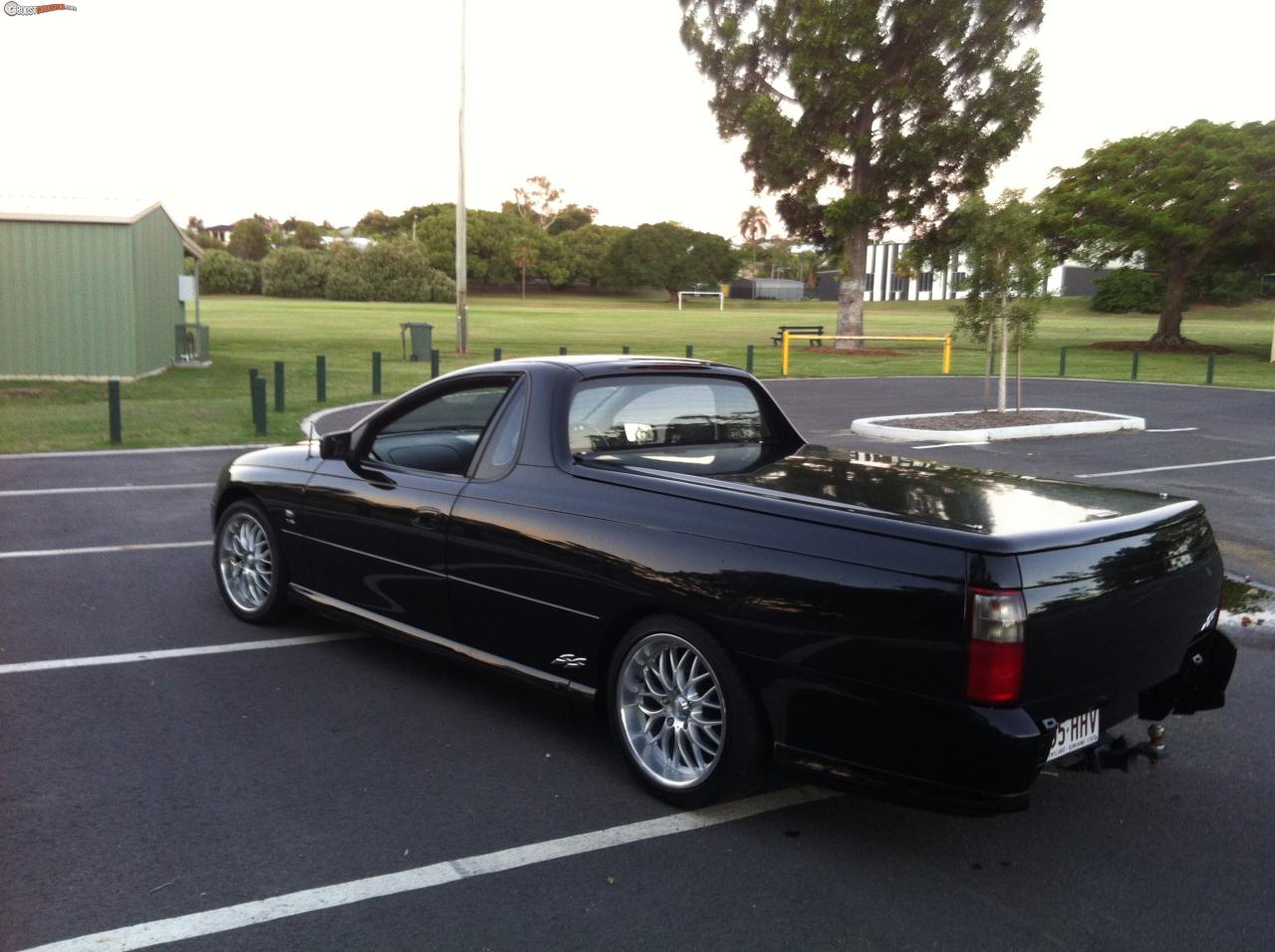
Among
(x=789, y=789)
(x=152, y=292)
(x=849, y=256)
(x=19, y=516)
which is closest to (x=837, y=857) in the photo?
(x=789, y=789)

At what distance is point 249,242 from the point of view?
142625 mm

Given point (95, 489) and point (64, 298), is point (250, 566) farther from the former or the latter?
point (64, 298)

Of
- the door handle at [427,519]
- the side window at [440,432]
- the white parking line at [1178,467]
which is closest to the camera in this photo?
the door handle at [427,519]

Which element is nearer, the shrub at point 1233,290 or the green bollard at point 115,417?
the green bollard at point 115,417

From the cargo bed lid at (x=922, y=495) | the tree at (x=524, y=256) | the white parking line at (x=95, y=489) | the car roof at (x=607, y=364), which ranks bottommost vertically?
the white parking line at (x=95, y=489)

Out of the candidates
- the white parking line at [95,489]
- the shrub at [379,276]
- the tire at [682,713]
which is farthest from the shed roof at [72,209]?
the shrub at [379,276]

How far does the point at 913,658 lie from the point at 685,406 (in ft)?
6.74

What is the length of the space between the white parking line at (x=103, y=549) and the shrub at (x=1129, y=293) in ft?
293

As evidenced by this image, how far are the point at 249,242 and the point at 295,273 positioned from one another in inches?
1929

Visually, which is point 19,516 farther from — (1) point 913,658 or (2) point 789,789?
(1) point 913,658

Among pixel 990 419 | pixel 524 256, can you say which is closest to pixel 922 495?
pixel 990 419

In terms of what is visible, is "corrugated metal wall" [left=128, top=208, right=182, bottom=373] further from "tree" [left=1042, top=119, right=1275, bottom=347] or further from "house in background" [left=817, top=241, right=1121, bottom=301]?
"house in background" [left=817, top=241, right=1121, bottom=301]

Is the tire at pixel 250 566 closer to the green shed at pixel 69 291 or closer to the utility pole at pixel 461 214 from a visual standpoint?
the green shed at pixel 69 291

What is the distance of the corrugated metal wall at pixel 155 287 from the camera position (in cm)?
2306
